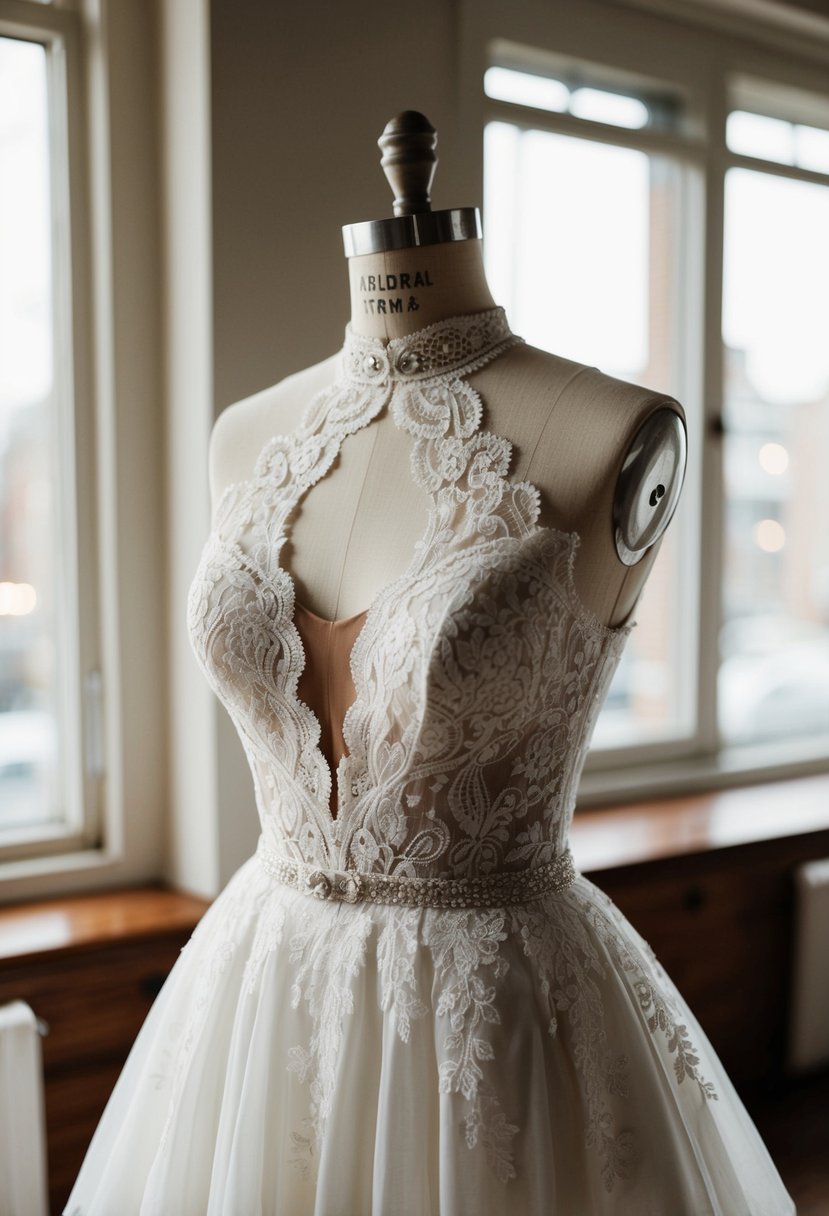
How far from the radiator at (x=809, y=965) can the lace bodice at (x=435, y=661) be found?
5.30 feet

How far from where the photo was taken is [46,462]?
2135mm

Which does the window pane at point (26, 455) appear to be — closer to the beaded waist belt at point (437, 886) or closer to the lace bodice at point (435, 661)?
the lace bodice at point (435, 661)

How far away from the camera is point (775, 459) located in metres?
3.29

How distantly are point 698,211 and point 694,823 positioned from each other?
5.09 feet

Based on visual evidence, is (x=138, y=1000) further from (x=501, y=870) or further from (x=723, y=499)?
(x=723, y=499)

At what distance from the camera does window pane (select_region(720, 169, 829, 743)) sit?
10.4 feet

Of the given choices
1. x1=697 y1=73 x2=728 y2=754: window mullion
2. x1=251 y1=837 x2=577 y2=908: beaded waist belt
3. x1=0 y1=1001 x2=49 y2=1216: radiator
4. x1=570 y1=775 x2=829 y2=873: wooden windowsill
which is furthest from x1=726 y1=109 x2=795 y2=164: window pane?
x1=0 y1=1001 x2=49 y2=1216: radiator

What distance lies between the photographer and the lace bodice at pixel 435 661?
1.10 meters

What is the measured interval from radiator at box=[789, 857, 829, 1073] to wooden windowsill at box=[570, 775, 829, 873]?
119 millimetres

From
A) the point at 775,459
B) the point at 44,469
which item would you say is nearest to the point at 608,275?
the point at 775,459

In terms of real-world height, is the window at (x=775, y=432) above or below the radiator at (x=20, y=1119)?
above

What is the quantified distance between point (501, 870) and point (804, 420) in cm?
261

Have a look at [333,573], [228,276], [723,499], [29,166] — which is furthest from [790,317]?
[333,573]

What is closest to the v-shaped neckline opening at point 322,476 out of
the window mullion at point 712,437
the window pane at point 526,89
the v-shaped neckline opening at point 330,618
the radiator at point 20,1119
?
the v-shaped neckline opening at point 330,618
